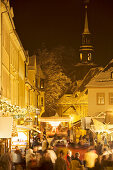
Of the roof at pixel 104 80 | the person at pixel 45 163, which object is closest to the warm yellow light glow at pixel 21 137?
the person at pixel 45 163

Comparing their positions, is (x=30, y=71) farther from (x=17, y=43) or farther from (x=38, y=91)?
(x=17, y=43)

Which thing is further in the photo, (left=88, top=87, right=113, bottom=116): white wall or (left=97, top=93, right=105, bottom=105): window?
(left=97, top=93, right=105, bottom=105): window

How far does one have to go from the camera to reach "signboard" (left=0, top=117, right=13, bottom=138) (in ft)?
63.9

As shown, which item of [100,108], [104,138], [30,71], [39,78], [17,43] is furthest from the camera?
[39,78]

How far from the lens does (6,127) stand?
19.7 m

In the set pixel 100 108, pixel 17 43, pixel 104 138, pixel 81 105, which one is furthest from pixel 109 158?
pixel 81 105

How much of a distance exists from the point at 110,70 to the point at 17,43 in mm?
19977

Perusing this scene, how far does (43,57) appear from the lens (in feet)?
249

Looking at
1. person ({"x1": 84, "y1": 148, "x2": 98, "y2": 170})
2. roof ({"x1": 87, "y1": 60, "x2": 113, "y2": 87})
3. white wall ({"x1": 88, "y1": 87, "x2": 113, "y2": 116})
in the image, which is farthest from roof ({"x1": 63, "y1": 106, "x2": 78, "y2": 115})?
person ({"x1": 84, "y1": 148, "x2": 98, "y2": 170})

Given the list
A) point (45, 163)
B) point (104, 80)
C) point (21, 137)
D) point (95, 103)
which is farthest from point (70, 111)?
point (45, 163)

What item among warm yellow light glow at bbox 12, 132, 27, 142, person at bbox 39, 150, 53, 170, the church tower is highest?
the church tower

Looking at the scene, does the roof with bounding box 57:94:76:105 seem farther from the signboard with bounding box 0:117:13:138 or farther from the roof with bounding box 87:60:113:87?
the signboard with bounding box 0:117:13:138

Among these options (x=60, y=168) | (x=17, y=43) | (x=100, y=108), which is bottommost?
(x=60, y=168)

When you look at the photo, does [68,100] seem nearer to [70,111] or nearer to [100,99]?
[70,111]
